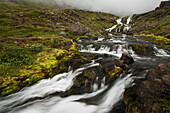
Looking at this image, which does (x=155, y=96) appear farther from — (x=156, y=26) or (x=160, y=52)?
(x=156, y=26)

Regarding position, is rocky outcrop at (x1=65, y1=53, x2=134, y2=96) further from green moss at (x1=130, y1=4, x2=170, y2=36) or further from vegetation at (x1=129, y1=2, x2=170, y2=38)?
green moss at (x1=130, y1=4, x2=170, y2=36)

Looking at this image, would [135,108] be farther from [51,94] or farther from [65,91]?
[51,94]

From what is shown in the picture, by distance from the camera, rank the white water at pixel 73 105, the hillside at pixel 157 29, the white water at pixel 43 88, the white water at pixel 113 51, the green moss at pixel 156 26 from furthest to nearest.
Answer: the green moss at pixel 156 26, the hillside at pixel 157 29, the white water at pixel 113 51, the white water at pixel 43 88, the white water at pixel 73 105

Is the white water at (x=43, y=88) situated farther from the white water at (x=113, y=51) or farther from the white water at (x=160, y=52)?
the white water at (x=160, y=52)

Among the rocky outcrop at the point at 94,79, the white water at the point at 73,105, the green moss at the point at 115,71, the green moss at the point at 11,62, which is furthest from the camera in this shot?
the green moss at the point at 115,71

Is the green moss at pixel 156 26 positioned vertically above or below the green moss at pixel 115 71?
above

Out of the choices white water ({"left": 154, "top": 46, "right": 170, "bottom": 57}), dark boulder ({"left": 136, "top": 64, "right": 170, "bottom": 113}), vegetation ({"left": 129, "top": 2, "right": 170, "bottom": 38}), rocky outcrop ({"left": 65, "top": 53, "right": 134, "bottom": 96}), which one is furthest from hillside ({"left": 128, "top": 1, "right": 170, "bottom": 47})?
dark boulder ({"left": 136, "top": 64, "right": 170, "bottom": 113})

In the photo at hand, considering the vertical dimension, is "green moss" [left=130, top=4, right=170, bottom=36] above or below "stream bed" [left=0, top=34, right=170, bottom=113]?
above

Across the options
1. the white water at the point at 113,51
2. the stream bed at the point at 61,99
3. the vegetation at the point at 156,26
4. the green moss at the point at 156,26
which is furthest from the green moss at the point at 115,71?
the green moss at the point at 156,26

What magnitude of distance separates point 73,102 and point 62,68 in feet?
13.6

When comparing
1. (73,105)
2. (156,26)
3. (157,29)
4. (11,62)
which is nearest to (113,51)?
(73,105)

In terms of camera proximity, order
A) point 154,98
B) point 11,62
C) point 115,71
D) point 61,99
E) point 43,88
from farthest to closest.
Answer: point 11,62
point 115,71
point 43,88
point 61,99
point 154,98

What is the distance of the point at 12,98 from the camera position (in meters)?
6.08

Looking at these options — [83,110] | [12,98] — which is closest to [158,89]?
[83,110]
